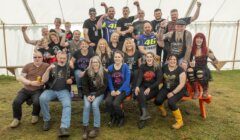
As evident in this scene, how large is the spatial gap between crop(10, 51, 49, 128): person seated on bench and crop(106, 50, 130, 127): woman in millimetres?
1323

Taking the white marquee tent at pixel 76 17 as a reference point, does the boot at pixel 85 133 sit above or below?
below

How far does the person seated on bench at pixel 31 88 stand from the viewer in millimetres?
5215

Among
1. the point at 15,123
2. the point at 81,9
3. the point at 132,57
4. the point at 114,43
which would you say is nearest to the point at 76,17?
the point at 81,9

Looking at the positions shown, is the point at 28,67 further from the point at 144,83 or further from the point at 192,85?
the point at 192,85

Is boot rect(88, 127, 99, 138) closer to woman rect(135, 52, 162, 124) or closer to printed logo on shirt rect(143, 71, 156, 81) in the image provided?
woman rect(135, 52, 162, 124)

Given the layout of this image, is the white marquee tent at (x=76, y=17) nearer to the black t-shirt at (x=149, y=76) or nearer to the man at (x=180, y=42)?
the man at (x=180, y=42)

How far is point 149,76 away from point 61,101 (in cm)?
174

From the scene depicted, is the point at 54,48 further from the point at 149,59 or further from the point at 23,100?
the point at 149,59

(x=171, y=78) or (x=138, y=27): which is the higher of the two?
(x=138, y=27)

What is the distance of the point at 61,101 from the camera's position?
518 cm

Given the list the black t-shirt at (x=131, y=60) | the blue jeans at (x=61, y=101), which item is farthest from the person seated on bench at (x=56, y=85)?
the black t-shirt at (x=131, y=60)

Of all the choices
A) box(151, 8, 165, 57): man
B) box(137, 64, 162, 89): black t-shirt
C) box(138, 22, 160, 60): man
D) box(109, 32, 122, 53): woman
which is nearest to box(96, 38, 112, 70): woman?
box(109, 32, 122, 53): woman

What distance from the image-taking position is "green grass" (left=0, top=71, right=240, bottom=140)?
4949 mm

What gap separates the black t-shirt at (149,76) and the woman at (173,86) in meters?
0.15
